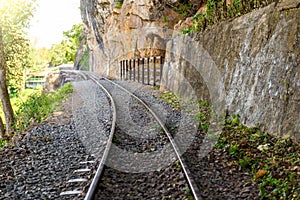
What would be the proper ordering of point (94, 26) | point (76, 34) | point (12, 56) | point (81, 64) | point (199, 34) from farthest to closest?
1. point (76, 34)
2. point (81, 64)
3. point (94, 26)
4. point (12, 56)
5. point (199, 34)

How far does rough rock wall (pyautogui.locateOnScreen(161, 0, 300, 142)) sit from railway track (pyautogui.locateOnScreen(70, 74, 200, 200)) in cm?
198

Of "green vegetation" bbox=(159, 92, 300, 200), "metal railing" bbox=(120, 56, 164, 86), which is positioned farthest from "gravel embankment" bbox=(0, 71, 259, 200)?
"metal railing" bbox=(120, 56, 164, 86)

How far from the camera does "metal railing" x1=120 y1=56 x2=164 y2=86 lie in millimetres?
19750

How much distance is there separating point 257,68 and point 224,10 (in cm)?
367

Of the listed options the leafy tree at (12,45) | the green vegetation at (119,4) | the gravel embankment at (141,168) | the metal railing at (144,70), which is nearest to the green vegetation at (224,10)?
the gravel embankment at (141,168)

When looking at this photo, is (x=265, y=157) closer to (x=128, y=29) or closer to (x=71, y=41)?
(x=128, y=29)

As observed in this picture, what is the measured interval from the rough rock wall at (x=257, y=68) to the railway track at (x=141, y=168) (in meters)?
1.98

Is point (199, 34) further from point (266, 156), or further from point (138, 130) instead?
point (266, 156)

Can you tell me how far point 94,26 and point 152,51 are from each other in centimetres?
2248

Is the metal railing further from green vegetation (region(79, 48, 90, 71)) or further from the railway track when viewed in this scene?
green vegetation (region(79, 48, 90, 71))

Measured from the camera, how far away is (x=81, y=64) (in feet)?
207

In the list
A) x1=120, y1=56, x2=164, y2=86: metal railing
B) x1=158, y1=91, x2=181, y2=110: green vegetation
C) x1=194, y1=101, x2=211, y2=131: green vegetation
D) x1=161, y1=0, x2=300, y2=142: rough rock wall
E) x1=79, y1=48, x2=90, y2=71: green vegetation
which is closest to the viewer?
x1=161, y1=0, x2=300, y2=142: rough rock wall

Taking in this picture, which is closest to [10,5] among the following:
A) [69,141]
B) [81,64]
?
[69,141]

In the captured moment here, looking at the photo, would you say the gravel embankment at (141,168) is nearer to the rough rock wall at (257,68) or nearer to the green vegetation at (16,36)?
the rough rock wall at (257,68)
